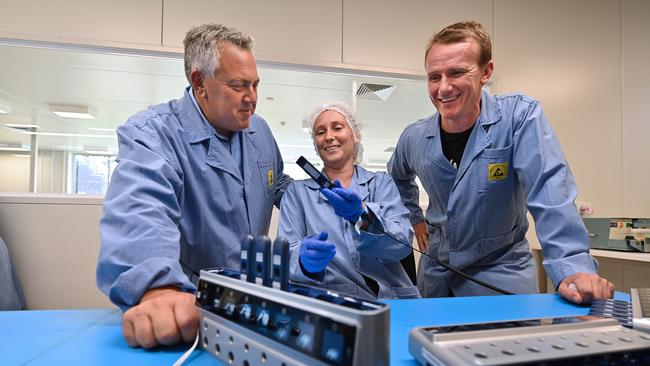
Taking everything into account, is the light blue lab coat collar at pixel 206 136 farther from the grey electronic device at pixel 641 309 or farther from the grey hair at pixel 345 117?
the grey electronic device at pixel 641 309

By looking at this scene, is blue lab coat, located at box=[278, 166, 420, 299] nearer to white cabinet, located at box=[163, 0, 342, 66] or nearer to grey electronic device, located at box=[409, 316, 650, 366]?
grey electronic device, located at box=[409, 316, 650, 366]

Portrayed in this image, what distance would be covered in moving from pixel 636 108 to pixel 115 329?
149 inches

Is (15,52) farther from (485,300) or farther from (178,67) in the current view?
(485,300)

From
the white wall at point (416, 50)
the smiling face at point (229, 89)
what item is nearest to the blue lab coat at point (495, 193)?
the smiling face at point (229, 89)

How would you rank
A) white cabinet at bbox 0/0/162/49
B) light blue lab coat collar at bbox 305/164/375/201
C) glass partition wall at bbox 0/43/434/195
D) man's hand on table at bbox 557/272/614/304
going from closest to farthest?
1. man's hand on table at bbox 557/272/614/304
2. light blue lab coat collar at bbox 305/164/375/201
3. white cabinet at bbox 0/0/162/49
4. glass partition wall at bbox 0/43/434/195

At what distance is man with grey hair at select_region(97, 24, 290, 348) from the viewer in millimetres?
735

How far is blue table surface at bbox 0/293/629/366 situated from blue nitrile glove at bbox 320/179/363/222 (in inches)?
16.9

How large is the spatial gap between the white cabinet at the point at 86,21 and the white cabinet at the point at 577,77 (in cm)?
248

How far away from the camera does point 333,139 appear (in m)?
1.60

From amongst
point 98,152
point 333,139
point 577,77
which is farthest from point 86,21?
point 98,152

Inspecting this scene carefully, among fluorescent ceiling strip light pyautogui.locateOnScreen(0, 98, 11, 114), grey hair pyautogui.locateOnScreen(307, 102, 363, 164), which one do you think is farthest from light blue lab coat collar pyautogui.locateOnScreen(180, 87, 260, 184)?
fluorescent ceiling strip light pyautogui.locateOnScreen(0, 98, 11, 114)

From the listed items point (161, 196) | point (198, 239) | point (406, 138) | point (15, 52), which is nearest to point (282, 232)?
point (198, 239)

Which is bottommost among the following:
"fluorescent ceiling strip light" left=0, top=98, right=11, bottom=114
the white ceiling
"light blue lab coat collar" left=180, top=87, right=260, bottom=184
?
"light blue lab coat collar" left=180, top=87, right=260, bottom=184

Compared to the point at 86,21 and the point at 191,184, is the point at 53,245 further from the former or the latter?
the point at 191,184
